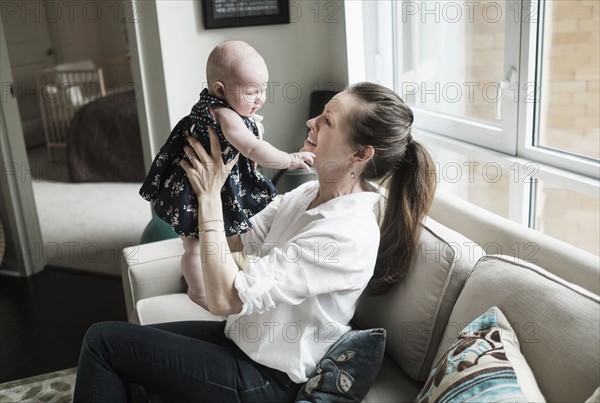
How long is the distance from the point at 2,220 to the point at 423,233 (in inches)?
111

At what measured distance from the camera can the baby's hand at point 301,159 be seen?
1.55 meters

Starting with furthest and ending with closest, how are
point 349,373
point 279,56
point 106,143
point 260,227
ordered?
1. point 106,143
2. point 279,56
3. point 260,227
4. point 349,373

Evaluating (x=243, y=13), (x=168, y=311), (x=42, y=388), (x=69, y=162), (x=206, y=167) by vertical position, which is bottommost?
(x=42, y=388)

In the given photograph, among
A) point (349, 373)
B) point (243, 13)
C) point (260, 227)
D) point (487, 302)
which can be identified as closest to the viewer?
point (487, 302)

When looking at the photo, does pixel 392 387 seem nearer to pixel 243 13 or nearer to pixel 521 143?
pixel 521 143

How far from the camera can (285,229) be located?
5.88 ft

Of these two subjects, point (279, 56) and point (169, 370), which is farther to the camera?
point (279, 56)

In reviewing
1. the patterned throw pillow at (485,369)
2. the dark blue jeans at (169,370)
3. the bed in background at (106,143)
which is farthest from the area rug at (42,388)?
the bed in background at (106,143)

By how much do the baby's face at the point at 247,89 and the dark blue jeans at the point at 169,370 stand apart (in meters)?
0.61

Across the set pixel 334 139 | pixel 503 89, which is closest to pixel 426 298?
pixel 334 139

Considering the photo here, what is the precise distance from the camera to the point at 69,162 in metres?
5.38

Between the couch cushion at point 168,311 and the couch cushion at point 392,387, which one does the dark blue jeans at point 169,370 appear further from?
the couch cushion at point 168,311

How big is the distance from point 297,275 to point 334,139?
0.38m

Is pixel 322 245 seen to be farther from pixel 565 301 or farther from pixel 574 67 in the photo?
pixel 574 67
